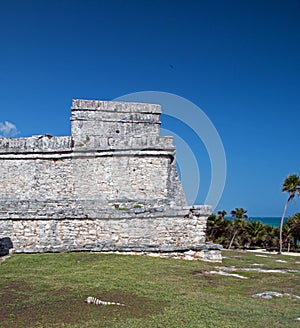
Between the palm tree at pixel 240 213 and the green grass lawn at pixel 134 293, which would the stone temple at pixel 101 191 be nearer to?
the green grass lawn at pixel 134 293

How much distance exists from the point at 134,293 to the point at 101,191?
7.63 meters

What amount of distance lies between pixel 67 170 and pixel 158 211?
4.49m

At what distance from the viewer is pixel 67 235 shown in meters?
12.1

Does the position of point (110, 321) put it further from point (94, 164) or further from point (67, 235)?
point (94, 164)

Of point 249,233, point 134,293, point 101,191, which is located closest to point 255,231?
point 249,233

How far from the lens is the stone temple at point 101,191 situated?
12.1m

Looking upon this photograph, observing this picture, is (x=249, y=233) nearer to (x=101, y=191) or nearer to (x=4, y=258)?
(x=101, y=191)

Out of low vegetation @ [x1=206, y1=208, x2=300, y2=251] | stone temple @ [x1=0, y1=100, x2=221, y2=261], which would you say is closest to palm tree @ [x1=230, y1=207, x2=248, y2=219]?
low vegetation @ [x1=206, y1=208, x2=300, y2=251]

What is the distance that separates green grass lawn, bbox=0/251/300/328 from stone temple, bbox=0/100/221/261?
3.05 feet

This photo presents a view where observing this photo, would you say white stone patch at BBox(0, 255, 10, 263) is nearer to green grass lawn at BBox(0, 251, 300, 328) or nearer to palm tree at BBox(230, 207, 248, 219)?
green grass lawn at BBox(0, 251, 300, 328)

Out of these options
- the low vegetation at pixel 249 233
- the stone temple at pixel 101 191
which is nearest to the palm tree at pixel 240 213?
the low vegetation at pixel 249 233

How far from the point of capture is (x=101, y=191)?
47.7ft

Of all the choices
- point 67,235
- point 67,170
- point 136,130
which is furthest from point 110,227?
point 136,130

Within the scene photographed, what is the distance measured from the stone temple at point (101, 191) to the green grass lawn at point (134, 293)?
0.93 metres
